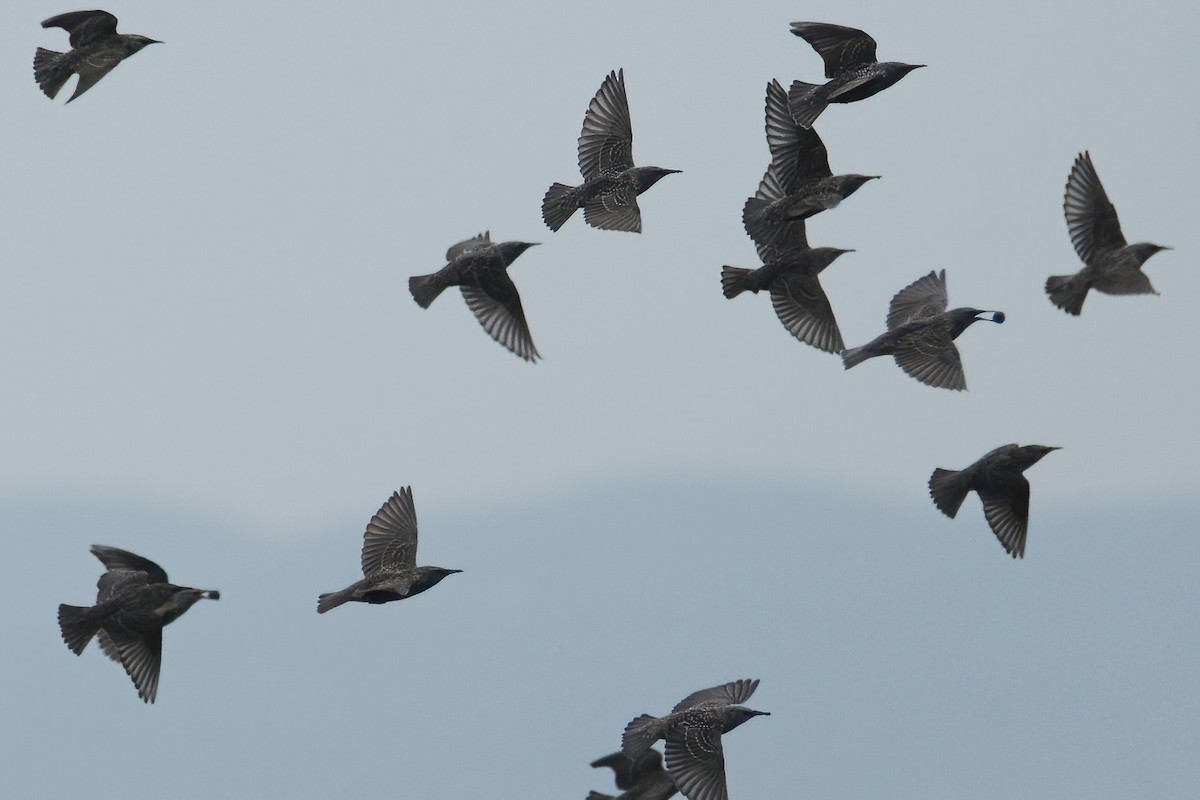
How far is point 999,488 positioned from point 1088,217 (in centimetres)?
269

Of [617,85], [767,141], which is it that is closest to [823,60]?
[767,141]

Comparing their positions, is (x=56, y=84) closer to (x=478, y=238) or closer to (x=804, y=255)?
(x=478, y=238)

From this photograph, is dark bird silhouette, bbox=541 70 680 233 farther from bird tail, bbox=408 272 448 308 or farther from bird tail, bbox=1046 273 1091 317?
bird tail, bbox=1046 273 1091 317

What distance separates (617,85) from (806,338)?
3252 mm

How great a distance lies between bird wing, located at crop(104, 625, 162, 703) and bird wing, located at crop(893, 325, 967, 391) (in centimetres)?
732

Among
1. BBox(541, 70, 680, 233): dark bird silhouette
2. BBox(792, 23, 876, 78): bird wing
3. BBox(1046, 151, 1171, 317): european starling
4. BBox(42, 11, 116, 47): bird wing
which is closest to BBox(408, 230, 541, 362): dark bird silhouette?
BBox(541, 70, 680, 233): dark bird silhouette

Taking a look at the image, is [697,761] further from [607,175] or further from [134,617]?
[607,175]

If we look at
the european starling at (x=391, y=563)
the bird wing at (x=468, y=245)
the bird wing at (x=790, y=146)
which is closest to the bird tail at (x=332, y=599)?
the european starling at (x=391, y=563)

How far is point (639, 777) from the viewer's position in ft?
48.9

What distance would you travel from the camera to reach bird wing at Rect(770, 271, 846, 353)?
1642cm

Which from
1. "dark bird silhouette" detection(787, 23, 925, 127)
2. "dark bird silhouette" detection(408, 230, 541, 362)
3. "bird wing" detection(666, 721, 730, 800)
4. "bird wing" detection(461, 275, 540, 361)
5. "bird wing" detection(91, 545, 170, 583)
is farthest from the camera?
"bird wing" detection(461, 275, 540, 361)

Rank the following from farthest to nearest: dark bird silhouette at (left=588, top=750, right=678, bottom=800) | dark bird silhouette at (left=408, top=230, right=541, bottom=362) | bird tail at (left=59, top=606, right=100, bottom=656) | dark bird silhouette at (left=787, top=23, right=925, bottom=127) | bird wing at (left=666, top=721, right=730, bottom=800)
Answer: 1. dark bird silhouette at (left=408, top=230, right=541, bottom=362)
2. dark bird silhouette at (left=787, top=23, right=925, bottom=127)
3. dark bird silhouette at (left=588, top=750, right=678, bottom=800)
4. bird wing at (left=666, top=721, right=730, bottom=800)
5. bird tail at (left=59, top=606, right=100, bottom=656)

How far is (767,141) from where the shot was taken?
52.5 feet

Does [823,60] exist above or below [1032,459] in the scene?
above
